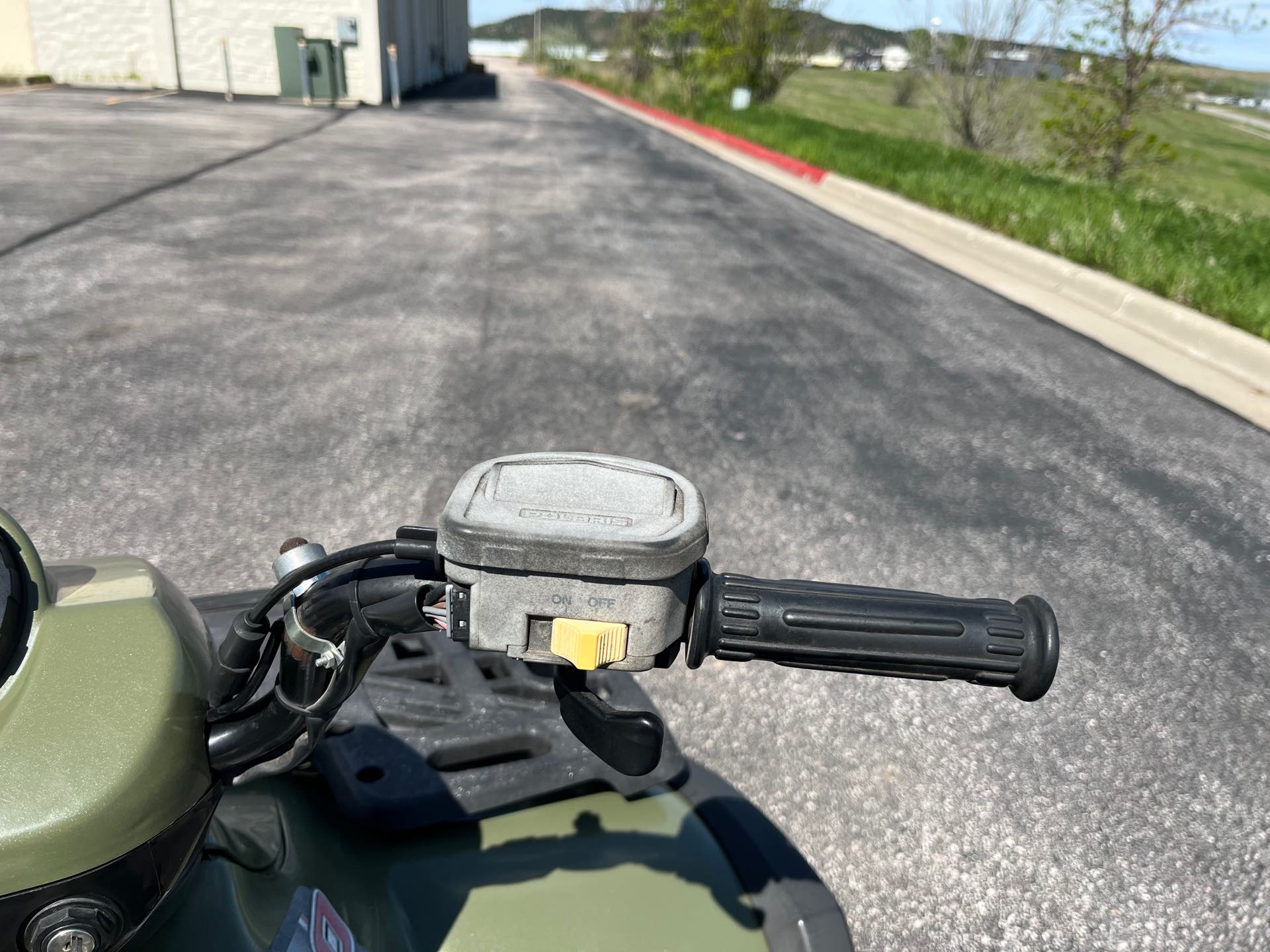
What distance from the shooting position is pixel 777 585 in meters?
1.00

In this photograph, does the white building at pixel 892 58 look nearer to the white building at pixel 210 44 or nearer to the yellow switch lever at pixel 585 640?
the white building at pixel 210 44

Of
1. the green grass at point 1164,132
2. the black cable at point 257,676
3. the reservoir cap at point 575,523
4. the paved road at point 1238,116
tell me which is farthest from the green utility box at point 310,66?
the paved road at point 1238,116

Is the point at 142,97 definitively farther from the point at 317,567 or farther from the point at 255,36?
the point at 317,567

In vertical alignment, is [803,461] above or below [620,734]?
below

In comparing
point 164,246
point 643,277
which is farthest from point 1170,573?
point 164,246

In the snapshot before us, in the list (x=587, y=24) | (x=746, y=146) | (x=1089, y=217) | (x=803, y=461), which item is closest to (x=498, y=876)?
(x=803, y=461)

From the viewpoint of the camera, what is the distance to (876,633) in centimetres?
96

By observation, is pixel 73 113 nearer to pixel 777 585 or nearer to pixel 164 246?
pixel 164 246

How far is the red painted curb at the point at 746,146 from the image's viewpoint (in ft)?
45.6

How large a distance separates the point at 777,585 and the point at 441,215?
8.89m

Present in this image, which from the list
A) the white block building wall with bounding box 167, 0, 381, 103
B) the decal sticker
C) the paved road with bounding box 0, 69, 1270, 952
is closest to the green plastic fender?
the decal sticker

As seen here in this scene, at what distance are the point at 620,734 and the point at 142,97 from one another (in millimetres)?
24696

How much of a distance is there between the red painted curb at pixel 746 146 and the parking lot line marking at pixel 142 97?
11.7 metres

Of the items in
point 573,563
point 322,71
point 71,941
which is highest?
point 322,71
